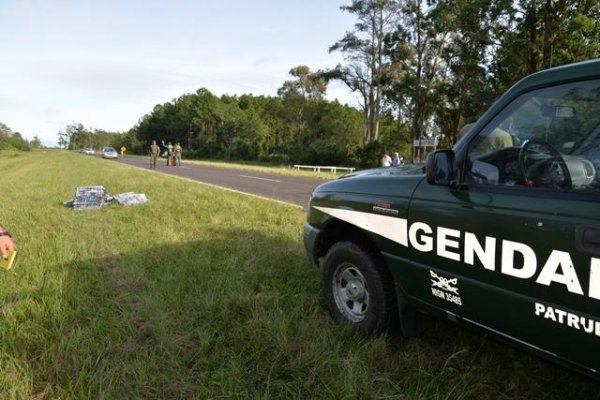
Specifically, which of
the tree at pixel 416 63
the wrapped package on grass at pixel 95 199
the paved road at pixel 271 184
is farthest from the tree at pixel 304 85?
the wrapped package on grass at pixel 95 199

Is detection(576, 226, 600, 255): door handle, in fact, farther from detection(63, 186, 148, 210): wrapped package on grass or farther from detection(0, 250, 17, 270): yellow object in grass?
detection(63, 186, 148, 210): wrapped package on grass

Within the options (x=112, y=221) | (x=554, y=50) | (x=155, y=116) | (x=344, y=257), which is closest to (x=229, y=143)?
(x=155, y=116)

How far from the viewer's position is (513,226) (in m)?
2.05

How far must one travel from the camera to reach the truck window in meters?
2.00

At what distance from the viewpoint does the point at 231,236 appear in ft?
20.8

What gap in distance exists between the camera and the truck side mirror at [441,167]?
7.87 feet

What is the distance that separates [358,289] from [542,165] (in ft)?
5.26

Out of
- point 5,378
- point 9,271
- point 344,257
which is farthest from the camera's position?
point 9,271

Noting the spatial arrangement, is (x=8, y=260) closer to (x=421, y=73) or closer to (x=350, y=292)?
(x=350, y=292)

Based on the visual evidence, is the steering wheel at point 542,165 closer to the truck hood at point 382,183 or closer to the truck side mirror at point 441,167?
the truck side mirror at point 441,167

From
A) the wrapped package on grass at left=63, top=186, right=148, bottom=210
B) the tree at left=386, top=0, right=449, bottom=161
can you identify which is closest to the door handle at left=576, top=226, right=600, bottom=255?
the wrapped package on grass at left=63, top=186, right=148, bottom=210

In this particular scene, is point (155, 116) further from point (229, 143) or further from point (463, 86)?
point (463, 86)

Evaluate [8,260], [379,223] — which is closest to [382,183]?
[379,223]

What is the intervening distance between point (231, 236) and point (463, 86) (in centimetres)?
3186
